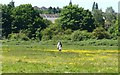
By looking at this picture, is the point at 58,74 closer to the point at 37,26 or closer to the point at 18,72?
the point at 18,72

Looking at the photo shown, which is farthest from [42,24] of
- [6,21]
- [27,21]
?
[6,21]

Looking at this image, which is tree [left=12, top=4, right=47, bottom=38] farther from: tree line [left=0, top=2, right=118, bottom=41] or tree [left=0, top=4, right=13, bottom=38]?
tree [left=0, top=4, right=13, bottom=38]

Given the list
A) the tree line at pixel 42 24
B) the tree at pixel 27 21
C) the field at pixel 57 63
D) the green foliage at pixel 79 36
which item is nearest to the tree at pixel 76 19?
the tree line at pixel 42 24

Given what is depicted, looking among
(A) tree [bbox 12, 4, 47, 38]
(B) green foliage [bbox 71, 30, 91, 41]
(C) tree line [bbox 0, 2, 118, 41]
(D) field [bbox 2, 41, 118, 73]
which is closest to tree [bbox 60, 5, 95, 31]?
(C) tree line [bbox 0, 2, 118, 41]

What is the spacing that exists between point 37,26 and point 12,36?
16.3 m

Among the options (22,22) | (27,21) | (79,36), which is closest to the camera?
(79,36)

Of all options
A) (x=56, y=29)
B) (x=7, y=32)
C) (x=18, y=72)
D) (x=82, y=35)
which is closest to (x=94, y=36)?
(x=82, y=35)

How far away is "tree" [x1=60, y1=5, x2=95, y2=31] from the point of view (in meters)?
105

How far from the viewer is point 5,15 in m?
104

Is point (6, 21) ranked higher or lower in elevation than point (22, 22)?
higher

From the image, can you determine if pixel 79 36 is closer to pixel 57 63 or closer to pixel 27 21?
pixel 27 21

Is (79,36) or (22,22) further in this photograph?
(22,22)

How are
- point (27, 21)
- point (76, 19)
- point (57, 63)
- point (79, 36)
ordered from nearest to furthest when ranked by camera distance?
point (57, 63) < point (79, 36) < point (27, 21) < point (76, 19)

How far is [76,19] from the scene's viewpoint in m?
107
